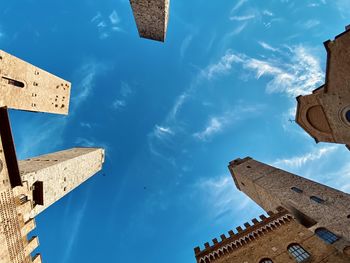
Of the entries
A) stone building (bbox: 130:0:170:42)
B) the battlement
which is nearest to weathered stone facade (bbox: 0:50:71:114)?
stone building (bbox: 130:0:170:42)

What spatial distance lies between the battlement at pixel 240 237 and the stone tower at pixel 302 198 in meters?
2.46

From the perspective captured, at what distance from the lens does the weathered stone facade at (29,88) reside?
12695 millimetres

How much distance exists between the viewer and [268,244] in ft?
50.9

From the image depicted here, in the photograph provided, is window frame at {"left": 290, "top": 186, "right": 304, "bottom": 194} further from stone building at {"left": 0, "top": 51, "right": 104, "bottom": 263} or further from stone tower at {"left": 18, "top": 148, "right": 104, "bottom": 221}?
stone tower at {"left": 18, "top": 148, "right": 104, "bottom": 221}

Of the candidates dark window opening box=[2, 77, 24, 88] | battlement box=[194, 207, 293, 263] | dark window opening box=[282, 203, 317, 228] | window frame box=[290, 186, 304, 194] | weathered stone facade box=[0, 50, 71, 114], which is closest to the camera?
weathered stone facade box=[0, 50, 71, 114]

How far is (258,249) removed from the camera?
1537 centimetres

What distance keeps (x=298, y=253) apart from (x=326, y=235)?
3243mm

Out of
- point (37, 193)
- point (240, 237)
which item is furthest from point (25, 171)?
point (240, 237)

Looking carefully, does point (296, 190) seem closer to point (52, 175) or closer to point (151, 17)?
point (52, 175)

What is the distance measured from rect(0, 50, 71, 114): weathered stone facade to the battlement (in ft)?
56.7

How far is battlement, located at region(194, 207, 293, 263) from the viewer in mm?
15938

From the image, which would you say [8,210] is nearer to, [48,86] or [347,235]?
[48,86]

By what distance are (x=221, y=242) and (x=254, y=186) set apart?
1101 centimetres

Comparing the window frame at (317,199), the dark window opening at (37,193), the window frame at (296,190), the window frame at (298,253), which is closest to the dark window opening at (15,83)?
the dark window opening at (37,193)
